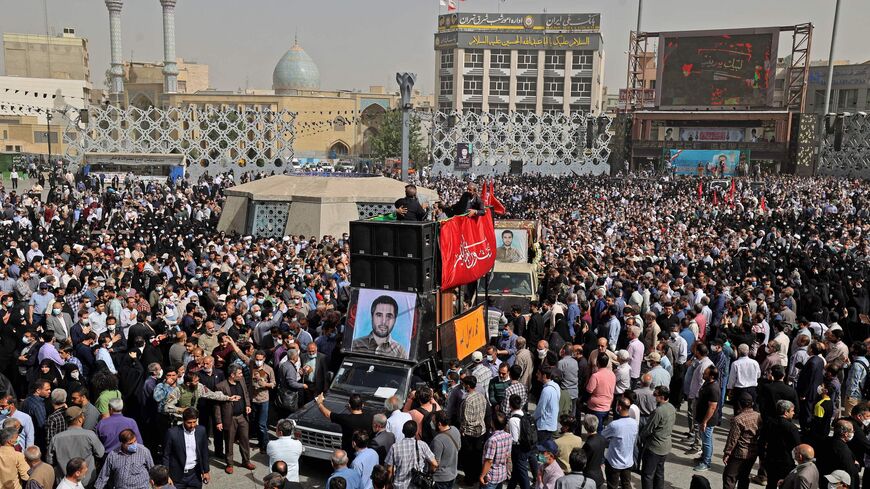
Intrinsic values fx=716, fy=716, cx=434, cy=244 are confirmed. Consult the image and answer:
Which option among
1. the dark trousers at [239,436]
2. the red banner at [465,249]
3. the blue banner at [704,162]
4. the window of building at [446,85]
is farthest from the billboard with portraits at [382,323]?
the window of building at [446,85]

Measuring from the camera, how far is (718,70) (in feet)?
186

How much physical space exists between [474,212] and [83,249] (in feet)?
34.2

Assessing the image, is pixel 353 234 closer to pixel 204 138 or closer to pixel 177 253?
pixel 177 253

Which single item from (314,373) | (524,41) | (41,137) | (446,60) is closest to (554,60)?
(524,41)

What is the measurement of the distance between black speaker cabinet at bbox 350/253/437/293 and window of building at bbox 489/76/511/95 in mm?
75982

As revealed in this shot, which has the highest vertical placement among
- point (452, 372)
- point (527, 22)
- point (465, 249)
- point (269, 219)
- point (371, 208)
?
point (527, 22)

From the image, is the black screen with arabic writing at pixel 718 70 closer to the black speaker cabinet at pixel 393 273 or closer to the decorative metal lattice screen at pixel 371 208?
the decorative metal lattice screen at pixel 371 208

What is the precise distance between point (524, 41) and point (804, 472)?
79259mm

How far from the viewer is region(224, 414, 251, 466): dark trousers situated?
858cm

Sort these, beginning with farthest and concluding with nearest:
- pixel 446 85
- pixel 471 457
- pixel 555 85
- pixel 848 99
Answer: pixel 446 85 < pixel 555 85 < pixel 848 99 < pixel 471 457

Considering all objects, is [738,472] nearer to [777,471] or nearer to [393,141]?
[777,471]

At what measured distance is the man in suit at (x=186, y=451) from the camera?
719 centimetres

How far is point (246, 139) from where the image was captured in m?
49.8

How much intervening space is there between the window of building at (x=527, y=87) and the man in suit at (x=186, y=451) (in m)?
78.9
